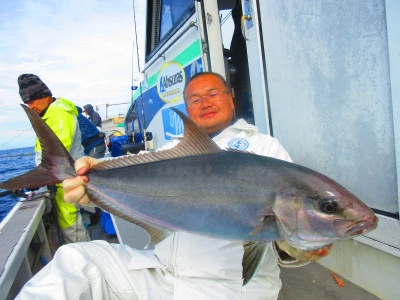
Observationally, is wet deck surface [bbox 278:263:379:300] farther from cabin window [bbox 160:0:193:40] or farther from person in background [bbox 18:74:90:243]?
cabin window [bbox 160:0:193:40]

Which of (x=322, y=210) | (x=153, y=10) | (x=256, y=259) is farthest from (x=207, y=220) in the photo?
(x=153, y=10)

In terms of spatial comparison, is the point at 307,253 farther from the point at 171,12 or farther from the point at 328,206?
the point at 171,12

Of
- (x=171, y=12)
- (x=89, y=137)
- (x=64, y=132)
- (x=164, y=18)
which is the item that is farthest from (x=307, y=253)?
(x=89, y=137)

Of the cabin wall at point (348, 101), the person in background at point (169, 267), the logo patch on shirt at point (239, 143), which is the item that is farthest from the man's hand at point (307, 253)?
the logo patch on shirt at point (239, 143)

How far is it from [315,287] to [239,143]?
123cm

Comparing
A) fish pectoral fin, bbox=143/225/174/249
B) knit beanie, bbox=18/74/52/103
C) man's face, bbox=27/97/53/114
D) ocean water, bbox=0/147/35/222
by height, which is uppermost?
knit beanie, bbox=18/74/52/103

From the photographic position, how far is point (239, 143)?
72.6 inches

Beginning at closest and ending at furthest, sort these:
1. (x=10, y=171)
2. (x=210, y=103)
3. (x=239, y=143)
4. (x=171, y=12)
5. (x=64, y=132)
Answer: (x=239, y=143)
(x=210, y=103)
(x=64, y=132)
(x=171, y=12)
(x=10, y=171)

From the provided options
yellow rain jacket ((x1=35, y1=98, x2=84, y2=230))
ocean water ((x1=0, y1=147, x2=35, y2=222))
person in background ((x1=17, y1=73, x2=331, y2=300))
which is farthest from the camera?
ocean water ((x1=0, y1=147, x2=35, y2=222))

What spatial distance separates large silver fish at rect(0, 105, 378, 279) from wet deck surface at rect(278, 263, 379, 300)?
118cm

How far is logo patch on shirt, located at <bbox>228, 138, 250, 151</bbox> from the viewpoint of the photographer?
182 cm

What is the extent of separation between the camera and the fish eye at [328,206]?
40.3 inches

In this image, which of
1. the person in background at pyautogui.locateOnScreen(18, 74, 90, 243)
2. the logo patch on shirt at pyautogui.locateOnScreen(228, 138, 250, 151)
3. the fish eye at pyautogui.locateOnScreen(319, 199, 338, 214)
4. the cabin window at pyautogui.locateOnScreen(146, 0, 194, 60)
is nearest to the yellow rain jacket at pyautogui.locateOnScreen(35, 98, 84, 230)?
the person in background at pyautogui.locateOnScreen(18, 74, 90, 243)

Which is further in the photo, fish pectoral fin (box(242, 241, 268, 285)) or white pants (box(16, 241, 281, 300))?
white pants (box(16, 241, 281, 300))
